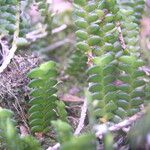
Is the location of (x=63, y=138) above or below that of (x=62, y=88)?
Result: above

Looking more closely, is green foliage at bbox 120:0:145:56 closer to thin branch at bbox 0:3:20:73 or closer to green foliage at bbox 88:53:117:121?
green foliage at bbox 88:53:117:121

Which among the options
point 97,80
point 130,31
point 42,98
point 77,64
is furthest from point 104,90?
point 77,64

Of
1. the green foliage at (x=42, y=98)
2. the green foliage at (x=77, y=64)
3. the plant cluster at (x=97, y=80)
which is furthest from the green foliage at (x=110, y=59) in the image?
the green foliage at (x=77, y=64)

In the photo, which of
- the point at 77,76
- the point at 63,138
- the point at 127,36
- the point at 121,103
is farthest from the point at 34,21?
the point at 63,138

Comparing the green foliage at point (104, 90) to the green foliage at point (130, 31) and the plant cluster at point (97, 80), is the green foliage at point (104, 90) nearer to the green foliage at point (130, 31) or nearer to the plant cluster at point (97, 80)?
the plant cluster at point (97, 80)

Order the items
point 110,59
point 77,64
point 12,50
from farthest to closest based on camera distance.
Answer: point 77,64 → point 12,50 → point 110,59

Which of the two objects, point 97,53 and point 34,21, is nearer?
point 97,53

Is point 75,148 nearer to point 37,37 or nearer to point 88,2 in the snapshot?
point 88,2

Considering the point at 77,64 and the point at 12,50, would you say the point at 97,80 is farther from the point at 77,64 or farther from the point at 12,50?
the point at 77,64
